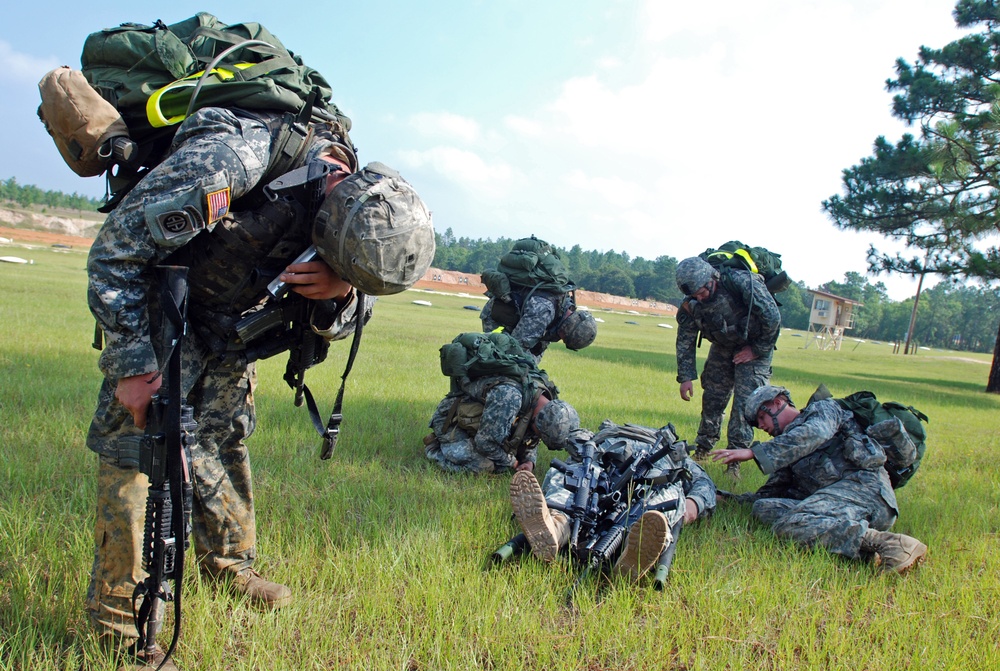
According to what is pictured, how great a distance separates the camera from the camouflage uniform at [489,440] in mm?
5164

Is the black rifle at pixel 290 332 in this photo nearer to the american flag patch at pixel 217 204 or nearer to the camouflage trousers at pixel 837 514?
the american flag patch at pixel 217 204

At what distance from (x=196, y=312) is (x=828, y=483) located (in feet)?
13.4

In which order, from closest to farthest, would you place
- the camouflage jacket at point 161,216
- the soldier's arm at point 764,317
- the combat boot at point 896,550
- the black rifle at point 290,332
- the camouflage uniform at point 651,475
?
the camouflage jacket at point 161,216 < the black rifle at point 290,332 < the combat boot at point 896,550 < the camouflage uniform at point 651,475 < the soldier's arm at point 764,317

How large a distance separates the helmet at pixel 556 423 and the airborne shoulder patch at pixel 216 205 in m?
3.43

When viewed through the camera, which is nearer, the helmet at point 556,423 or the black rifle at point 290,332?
the black rifle at point 290,332

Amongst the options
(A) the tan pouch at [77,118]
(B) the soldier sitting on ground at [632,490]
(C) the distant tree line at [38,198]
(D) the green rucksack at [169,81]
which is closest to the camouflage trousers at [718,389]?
(B) the soldier sitting on ground at [632,490]

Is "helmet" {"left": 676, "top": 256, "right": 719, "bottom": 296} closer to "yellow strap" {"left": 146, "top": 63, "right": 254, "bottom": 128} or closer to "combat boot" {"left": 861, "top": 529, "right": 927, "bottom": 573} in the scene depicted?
"combat boot" {"left": 861, "top": 529, "right": 927, "bottom": 573}

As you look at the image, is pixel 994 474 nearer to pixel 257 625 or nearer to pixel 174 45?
pixel 257 625

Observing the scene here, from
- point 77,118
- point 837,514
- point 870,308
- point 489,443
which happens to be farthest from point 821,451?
point 870,308

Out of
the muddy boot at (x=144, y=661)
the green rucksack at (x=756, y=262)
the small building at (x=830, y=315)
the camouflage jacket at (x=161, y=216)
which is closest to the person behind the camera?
→ the camouflage jacket at (x=161, y=216)

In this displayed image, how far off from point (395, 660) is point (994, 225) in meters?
19.4

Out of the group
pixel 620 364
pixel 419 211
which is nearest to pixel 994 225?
pixel 620 364

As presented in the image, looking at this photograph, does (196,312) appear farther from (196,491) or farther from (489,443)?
(489,443)

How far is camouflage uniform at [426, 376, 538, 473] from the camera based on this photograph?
5.16m
